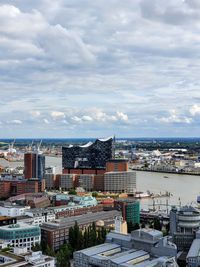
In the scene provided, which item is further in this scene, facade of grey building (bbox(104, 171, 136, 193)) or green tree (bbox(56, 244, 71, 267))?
facade of grey building (bbox(104, 171, 136, 193))

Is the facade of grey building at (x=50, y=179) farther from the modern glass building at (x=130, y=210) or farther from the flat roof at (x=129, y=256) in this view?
the flat roof at (x=129, y=256)

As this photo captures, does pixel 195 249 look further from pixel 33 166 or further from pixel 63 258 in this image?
pixel 33 166

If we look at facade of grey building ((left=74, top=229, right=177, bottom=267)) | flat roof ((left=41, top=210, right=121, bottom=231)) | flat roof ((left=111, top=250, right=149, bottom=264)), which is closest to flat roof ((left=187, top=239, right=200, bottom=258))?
facade of grey building ((left=74, top=229, right=177, bottom=267))

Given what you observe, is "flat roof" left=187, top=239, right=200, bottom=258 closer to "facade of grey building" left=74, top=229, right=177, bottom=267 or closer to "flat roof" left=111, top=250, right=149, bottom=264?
"facade of grey building" left=74, top=229, right=177, bottom=267

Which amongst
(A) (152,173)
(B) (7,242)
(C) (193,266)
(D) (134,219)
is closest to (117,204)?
(D) (134,219)

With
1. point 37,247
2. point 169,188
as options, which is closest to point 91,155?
point 169,188

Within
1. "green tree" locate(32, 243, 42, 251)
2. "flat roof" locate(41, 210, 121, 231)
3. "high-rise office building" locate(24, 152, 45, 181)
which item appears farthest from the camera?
"high-rise office building" locate(24, 152, 45, 181)
